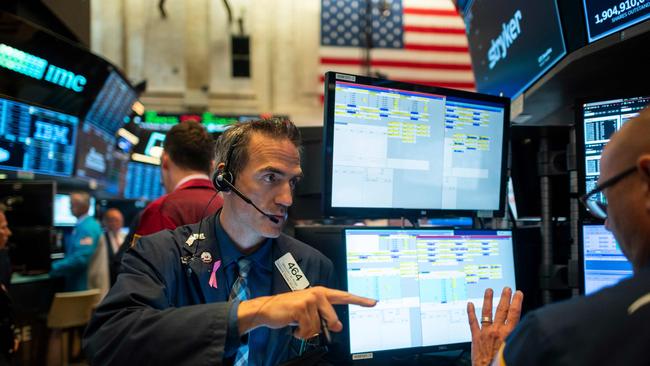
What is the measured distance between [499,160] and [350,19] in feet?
21.2

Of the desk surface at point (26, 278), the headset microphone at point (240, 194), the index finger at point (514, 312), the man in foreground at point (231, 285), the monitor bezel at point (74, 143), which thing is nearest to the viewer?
the man in foreground at point (231, 285)

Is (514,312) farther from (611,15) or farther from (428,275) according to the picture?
(611,15)

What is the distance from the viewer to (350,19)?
791 cm

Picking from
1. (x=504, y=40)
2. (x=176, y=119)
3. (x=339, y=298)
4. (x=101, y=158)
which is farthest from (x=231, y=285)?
(x=176, y=119)

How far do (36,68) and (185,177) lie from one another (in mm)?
1785

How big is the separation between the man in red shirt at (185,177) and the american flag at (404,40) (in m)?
5.31

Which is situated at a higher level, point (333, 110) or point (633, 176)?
point (333, 110)

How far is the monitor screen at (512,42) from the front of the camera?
87.2 inches

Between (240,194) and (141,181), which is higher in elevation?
(141,181)

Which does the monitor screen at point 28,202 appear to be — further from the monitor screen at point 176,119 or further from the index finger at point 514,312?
the index finger at point 514,312

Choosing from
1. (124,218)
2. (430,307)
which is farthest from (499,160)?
(124,218)

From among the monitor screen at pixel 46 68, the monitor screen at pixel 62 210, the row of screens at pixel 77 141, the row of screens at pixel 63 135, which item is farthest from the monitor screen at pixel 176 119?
the monitor screen at pixel 46 68

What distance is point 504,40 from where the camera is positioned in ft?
9.21

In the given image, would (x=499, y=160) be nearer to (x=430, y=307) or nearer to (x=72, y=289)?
(x=430, y=307)
